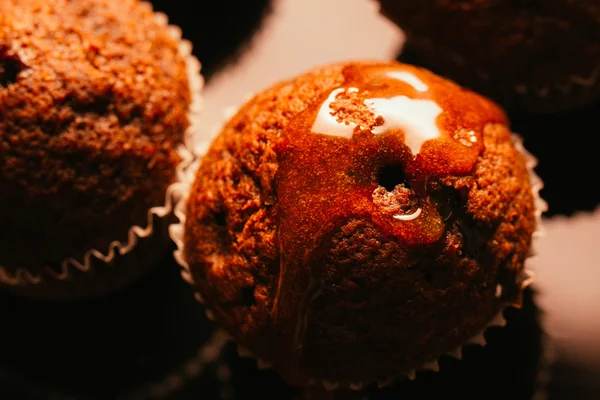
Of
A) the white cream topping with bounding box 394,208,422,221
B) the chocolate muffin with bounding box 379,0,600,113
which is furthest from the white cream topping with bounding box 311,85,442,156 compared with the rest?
the chocolate muffin with bounding box 379,0,600,113

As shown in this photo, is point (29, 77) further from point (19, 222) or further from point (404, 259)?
point (404, 259)

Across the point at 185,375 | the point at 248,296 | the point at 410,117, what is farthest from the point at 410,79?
the point at 185,375

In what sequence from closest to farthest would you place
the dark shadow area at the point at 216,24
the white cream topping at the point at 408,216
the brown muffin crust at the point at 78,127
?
the white cream topping at the point at 408,216, the brown muffin crust at the point at 78,127, the dark shadow area at the point at 216,24

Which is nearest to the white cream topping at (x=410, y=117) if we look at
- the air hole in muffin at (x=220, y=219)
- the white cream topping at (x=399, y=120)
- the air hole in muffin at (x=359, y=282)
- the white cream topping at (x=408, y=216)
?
the white cream topping at (x=399, y=120)

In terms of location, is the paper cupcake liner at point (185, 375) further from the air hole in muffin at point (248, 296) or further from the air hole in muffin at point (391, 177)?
the air hole in muffin at point (391, 177)

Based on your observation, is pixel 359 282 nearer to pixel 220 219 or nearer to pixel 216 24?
Answer: pixel 220 219

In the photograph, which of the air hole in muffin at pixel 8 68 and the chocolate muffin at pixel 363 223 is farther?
the air hole in muffin at pixel 8 68

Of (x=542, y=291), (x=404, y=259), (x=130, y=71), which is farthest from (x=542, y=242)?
(x=130, y=71)

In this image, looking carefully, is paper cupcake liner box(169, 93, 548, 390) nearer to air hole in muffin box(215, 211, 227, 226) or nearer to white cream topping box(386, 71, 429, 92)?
air hole in muffin box(215, 211, 227, 226)
